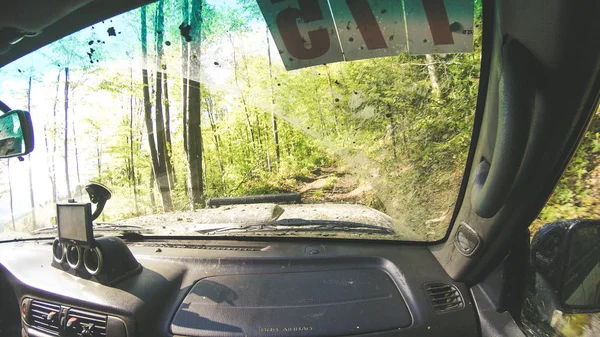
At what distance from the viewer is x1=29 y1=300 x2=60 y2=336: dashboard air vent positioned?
81.7 inches

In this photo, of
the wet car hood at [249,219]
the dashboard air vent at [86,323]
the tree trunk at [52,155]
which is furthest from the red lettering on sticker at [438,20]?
the tree trunk at [52,155]

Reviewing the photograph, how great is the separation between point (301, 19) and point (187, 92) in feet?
3.75

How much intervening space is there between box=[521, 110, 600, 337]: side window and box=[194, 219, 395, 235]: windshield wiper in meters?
0.91

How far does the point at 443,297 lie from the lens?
1.98 meters

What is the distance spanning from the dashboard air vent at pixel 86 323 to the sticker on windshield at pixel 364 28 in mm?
2042

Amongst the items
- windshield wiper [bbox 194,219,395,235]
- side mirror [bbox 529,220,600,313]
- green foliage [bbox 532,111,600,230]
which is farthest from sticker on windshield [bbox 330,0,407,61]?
side mirror [bbox 529,220,600,313]

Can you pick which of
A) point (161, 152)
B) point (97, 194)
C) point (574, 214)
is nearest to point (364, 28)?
point (574, 214)

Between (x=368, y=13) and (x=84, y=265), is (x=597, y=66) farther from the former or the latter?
(x=84, y=265)

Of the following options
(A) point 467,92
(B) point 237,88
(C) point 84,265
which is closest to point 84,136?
(C) point 84,265

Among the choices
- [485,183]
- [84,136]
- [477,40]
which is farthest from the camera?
[84,136]

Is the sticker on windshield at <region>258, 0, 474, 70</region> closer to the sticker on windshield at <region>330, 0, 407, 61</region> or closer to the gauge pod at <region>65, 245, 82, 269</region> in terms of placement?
the sticker on windshield at <region>330, 0, 407, 61</region>

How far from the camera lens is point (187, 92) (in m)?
2.66

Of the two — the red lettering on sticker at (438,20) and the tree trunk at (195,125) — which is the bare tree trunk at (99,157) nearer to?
the tree trunk at (195,125)

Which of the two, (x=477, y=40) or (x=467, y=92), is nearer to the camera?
(x=477, y=40)
